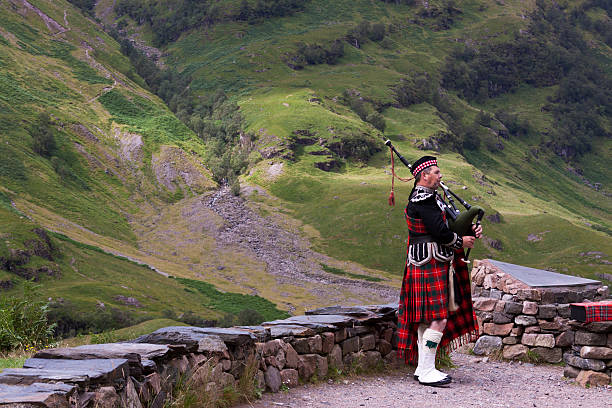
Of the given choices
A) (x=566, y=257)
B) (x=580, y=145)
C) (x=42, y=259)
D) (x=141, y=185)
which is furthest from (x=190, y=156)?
(x=580, y=145)

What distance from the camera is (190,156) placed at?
285ft

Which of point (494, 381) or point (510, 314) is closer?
point (494, 381)

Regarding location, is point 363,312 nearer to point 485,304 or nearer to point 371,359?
point 371,359

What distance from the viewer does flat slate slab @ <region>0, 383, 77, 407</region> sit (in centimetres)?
355

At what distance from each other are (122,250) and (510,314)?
51877 millimetres

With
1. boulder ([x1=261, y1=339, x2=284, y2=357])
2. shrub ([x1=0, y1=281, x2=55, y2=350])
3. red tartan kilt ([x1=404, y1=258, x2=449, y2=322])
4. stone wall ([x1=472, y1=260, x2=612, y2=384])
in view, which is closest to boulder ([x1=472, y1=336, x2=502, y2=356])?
stone wall ([x1=472, y1=260, x2=612, y2=384])

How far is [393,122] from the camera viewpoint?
110 meters

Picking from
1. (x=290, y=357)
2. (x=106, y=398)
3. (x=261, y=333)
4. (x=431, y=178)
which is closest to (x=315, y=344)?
(x=290, y=357)

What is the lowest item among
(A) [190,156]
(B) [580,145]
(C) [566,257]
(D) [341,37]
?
(C) [566,257]

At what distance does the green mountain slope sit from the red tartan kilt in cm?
5404

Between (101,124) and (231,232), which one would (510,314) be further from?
(101,124)

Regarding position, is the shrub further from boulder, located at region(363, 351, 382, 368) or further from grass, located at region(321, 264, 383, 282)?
grass, located at region(321, 264, 383, 282)

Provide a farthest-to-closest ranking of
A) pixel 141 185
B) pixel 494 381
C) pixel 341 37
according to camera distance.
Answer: pixel 341 37 < pixel 141 185 < pixel 494 381

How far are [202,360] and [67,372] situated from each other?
70.1 inches
